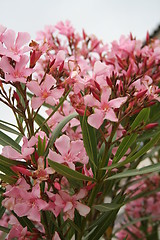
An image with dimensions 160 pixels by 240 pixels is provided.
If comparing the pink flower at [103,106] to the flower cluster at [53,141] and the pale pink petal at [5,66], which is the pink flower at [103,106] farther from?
the pale pink petal at [5,66]

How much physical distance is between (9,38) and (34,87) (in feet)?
0.39

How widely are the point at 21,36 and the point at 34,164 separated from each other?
28cm

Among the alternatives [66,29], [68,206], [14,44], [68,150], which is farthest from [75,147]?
[66,29]

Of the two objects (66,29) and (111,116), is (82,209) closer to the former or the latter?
(111,116)

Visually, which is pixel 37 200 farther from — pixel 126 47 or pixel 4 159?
pixel 126 47

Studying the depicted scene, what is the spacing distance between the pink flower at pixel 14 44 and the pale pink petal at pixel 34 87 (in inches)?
2.1

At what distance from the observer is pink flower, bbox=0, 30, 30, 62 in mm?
619

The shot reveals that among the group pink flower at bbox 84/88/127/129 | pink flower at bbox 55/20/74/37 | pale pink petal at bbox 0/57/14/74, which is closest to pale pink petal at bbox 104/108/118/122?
pink flower at bbox 84/88/127/129

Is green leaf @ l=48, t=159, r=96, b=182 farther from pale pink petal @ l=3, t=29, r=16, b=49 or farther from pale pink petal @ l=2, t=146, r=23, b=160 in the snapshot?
pale pink petal @ l=3, t=29, r=16, b=49

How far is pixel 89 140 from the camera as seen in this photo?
655 millimetres

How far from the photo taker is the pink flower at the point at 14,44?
0.62m

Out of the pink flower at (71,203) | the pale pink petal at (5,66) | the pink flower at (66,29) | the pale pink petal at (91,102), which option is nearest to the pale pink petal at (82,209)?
the pink flower at (71,203)

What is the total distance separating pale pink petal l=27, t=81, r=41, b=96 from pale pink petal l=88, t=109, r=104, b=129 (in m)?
0.12

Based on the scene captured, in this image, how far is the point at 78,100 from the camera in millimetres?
698
